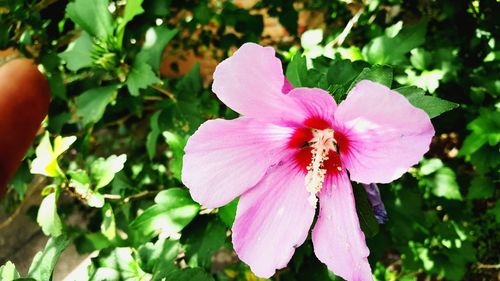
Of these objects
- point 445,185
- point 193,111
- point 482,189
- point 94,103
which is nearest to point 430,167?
point 445,185

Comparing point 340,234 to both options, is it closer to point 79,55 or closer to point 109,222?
point 109,222

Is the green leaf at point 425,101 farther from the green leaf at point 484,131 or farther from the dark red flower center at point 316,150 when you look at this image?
the green leaf at point 484,131

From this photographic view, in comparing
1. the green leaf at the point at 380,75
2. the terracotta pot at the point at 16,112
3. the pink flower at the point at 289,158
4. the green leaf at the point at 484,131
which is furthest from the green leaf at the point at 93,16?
the green leaf at the point at 484,131

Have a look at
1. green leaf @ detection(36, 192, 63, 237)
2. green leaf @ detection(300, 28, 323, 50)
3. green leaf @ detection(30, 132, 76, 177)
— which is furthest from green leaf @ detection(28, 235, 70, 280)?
green leaf @ detection(300, 28, 323, 50)

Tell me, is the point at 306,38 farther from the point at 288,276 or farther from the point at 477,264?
the point at 477,264

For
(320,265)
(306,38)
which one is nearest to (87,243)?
(320,265)

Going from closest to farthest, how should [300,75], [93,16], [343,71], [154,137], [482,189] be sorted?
[300,75], [343,71], [93,16], [482,189], [154,137]

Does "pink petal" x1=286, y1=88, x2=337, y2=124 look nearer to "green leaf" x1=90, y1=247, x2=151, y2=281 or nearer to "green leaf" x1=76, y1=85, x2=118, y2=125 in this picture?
"green leaf" x1=90, y1=247, x2=151, y2=281
